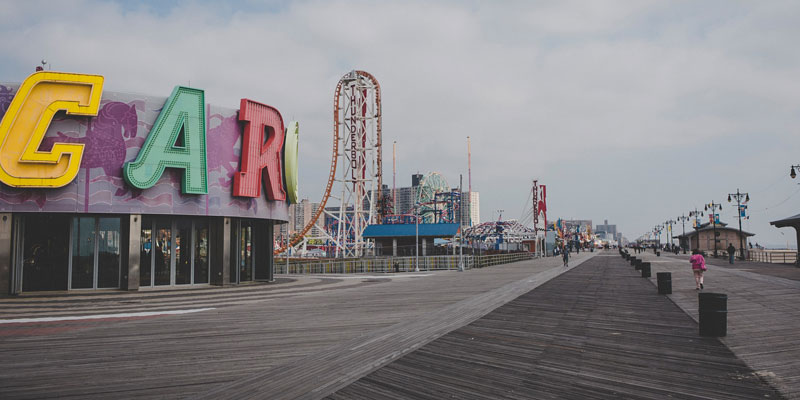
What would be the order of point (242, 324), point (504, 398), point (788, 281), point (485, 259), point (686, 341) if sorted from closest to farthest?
point (504, 398)
point (686, 341)
point (242, 324)
point (788, 281)
point (485, 259)

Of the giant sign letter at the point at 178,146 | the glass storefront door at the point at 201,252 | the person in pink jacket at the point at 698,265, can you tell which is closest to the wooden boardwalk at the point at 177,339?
the glass storefront door at the point at 201,252

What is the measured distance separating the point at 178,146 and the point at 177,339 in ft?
43.0

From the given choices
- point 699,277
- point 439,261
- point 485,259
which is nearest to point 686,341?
point 699,277

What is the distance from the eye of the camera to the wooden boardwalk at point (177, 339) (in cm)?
696

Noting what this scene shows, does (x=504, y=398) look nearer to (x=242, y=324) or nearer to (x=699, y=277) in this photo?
(x=242, y=324)

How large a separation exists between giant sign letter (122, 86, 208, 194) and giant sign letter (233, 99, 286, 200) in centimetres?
181

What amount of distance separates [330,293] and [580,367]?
43.6 ft

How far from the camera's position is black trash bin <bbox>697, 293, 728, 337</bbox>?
1023 centimetres

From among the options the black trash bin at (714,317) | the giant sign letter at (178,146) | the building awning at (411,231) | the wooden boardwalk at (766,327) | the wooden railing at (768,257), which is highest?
the giant sign letter at (178,146)

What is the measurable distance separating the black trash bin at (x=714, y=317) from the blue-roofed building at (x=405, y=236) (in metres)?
39.6

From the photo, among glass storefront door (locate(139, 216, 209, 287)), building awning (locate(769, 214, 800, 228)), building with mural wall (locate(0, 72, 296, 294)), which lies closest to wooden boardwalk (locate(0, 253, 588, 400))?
building with mural wall (locate(0, 72, 296, 294))

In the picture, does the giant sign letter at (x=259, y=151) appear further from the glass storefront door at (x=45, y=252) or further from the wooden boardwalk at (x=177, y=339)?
the glass storefront door at (x=45, y=252)

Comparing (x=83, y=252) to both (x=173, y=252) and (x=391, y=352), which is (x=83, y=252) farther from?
(x=391, y=352)

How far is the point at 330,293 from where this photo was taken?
19656 millimetres
